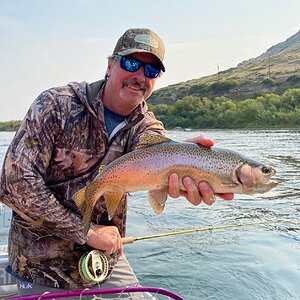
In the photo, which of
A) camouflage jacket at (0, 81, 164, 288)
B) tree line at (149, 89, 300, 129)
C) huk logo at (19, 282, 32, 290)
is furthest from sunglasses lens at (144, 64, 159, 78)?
Answer: tree line at (149, 89, 300, 129)

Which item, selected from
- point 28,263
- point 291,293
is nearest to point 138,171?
point 28,263

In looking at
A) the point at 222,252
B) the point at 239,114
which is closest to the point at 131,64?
the point at 222,252

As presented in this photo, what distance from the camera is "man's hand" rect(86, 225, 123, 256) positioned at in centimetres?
345

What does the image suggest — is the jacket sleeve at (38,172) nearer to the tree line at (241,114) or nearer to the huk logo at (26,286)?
the huk logo at (26,286)

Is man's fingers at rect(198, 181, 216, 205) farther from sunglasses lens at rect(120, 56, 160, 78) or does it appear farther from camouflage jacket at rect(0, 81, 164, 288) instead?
sunglasses lens at rect(120, 56, 160, 78)

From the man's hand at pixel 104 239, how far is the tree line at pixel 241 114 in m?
55.5

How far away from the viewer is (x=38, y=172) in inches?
131

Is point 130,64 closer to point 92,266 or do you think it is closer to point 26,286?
point 92,266

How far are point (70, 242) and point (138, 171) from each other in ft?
2.69

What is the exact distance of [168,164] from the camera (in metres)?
3.19

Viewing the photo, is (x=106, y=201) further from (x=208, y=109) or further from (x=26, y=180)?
(x=208, y=109)

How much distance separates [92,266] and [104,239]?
24cm

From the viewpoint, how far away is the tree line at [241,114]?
60.0 meters

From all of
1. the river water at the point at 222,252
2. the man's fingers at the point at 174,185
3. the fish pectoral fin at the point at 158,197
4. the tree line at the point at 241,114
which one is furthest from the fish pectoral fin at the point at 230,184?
the tree line at the point at 241,114
